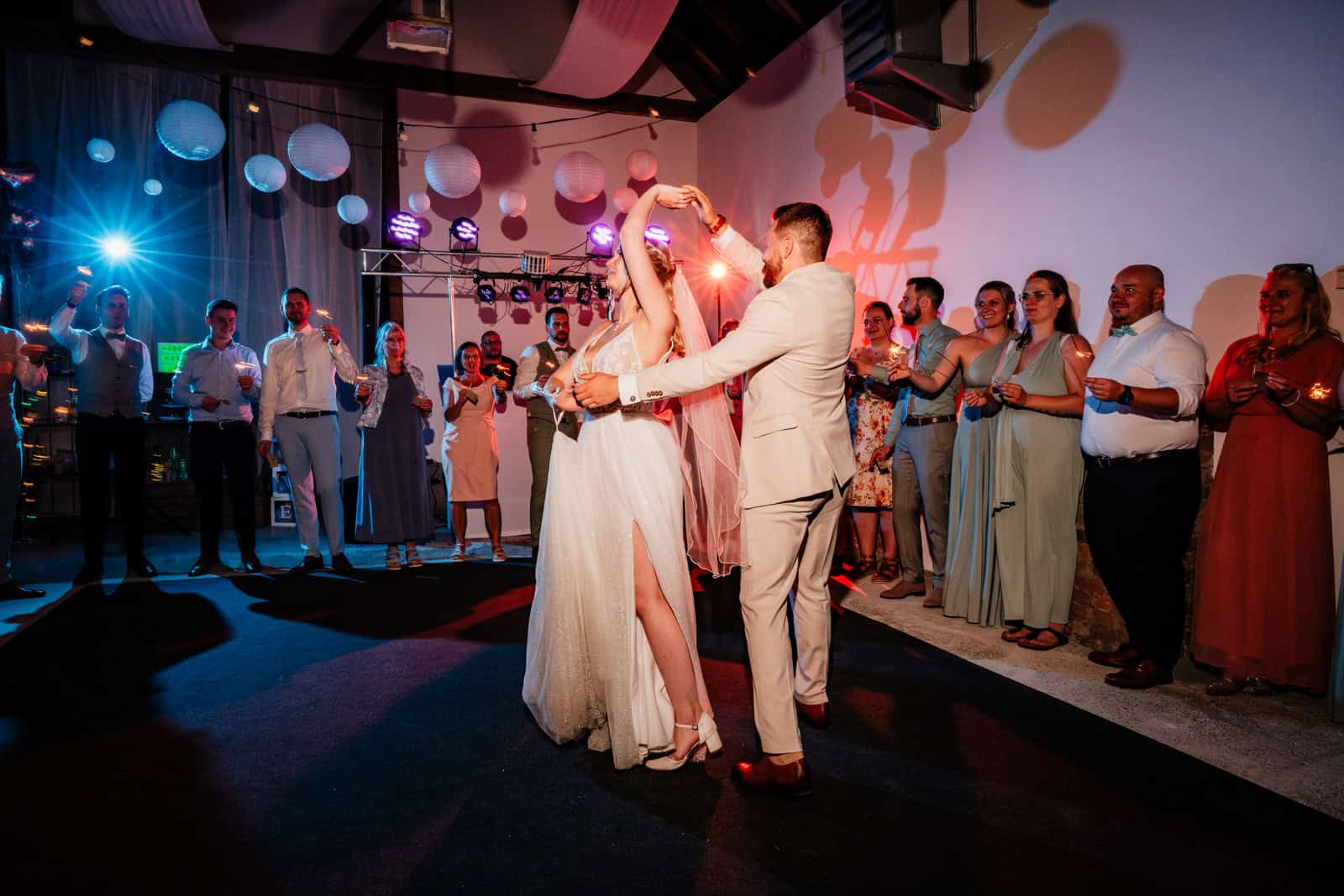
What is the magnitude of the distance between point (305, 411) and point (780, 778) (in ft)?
14.7

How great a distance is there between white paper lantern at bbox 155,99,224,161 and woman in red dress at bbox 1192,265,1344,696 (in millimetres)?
6962

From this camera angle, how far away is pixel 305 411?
18.0 feet

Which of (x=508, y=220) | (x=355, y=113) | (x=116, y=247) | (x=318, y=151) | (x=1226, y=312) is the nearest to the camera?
(x=1226, y=312)

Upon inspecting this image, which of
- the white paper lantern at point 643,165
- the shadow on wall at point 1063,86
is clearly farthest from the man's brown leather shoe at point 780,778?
the white paper lantern at point 643,165

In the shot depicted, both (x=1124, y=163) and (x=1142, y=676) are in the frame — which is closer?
(x=1142, y=676)

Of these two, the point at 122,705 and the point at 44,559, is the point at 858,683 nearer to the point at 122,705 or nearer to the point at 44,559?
the point at 122,705

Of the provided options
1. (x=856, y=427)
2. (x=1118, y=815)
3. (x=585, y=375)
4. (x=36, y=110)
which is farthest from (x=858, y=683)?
(x=36, y=110)

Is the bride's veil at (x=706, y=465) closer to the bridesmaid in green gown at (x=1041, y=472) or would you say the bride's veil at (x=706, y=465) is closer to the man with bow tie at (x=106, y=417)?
the bridesmaid in green gown at (x=1041, y=472)

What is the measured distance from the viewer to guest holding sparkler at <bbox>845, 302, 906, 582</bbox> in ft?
17.0

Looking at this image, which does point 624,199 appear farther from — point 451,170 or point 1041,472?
point 1041,472

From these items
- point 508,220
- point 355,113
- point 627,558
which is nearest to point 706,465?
point 627,558

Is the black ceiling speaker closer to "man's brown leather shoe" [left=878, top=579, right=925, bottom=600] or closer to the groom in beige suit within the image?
"man's brown leather shoe" [left=878, top=579, right=925, bottom=600]

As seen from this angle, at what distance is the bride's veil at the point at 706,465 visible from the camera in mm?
2643

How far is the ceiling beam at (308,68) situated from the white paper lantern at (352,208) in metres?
1.31
